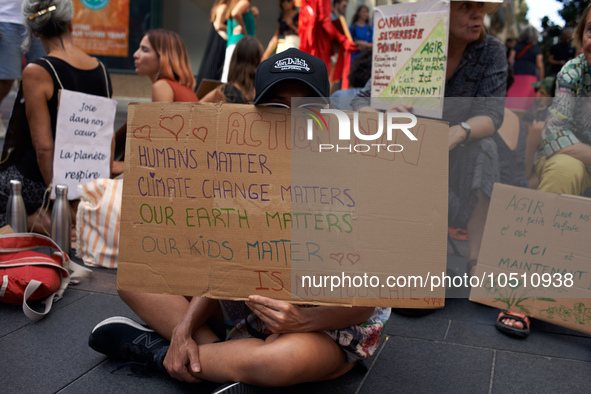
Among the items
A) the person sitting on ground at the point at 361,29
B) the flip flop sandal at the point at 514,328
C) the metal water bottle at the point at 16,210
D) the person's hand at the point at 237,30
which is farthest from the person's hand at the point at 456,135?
the person sitting on ground at the point at 361,29

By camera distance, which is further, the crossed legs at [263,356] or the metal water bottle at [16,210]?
the metal water bottle at [16,210]

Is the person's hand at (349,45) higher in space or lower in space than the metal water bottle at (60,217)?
higher

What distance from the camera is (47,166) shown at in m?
3.44

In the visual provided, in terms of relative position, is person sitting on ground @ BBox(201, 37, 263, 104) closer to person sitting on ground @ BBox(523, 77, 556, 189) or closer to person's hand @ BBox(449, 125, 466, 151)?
person's hand @ BBox(449, 125, 466, 151)

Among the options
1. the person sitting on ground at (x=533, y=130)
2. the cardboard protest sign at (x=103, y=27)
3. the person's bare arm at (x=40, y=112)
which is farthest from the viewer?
the cardboard protest sign at (x=103, y=27)

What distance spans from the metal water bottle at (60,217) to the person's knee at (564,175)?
2.69 m

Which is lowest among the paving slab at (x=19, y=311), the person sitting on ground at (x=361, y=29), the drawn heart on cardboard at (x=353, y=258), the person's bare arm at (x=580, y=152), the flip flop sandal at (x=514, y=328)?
the flip flop sandal at (x=514, y=328)

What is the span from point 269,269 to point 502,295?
1.40 m

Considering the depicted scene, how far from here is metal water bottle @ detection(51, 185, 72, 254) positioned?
10.7ft

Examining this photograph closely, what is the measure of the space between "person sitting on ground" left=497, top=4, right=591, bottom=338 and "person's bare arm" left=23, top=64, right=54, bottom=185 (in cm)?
281

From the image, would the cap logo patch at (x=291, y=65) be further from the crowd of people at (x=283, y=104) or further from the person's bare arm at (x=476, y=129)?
the person's bare arm at (x=476, y=129)

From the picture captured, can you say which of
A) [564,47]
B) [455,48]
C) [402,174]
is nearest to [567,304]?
[402,174]

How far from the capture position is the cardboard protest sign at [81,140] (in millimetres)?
3461

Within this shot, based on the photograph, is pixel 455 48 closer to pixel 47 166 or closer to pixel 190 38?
pixel 47 166
